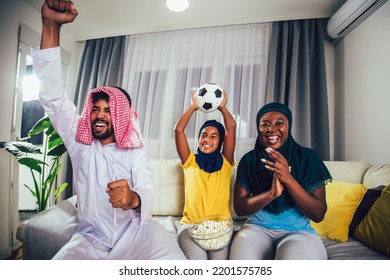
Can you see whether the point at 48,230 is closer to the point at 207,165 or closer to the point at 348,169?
the point at 207,165

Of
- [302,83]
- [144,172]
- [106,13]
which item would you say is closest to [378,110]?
[302,83]

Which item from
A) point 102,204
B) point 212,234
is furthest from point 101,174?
point 212,234

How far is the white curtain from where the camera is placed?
3.01 feet

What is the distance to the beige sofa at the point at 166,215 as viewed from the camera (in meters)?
0.75

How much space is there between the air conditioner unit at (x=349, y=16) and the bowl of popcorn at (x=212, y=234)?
0.98 meters

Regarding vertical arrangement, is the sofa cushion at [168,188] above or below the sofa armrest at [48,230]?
above

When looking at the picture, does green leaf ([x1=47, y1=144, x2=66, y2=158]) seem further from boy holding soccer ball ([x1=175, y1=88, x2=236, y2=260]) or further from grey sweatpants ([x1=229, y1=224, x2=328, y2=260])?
grey sweatpants ([x1=229, y1=224, x2=328, y2=260])

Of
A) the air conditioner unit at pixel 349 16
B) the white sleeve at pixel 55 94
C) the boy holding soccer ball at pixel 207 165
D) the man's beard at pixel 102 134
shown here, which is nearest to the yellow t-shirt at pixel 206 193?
the boy holding soccer ball at pixel 207 165

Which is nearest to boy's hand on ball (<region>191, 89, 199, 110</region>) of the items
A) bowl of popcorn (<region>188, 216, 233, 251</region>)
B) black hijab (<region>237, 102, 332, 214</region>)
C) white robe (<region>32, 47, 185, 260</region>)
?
black hijab (<region>237, 102, 332, 214</region>)

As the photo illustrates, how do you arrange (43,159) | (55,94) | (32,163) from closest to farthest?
(55,94) → (32,163) → (43,159)

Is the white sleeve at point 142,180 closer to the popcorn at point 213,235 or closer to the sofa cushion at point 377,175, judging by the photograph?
the popcorn at point 213,235

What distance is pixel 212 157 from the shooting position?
3.23 feet

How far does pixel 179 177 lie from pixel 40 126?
0.67m

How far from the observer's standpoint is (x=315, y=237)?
755 millimetres
